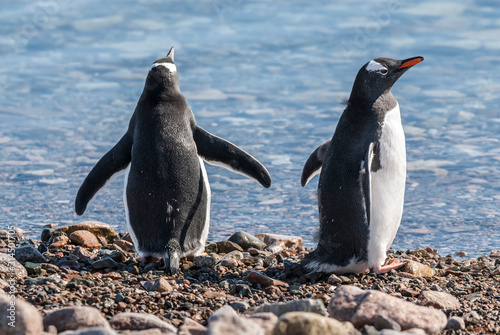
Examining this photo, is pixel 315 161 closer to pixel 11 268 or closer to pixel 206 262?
pixel 206 262

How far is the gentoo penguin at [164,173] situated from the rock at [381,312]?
148cm

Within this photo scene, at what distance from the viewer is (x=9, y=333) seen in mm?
3322

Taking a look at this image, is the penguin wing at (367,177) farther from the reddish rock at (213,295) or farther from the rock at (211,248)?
the rock at (211,248)

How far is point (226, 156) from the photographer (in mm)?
5711

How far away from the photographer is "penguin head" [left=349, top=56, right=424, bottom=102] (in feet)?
17.0

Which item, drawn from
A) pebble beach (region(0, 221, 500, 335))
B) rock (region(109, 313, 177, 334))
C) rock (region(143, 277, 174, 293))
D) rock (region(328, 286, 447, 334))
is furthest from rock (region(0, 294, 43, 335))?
rock (region(328, 286, 447, 334))

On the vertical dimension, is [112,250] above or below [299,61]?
below

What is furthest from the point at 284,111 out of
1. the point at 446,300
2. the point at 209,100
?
the point at 446,300

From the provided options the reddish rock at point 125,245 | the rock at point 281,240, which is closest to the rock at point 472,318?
the rock at point 281,240

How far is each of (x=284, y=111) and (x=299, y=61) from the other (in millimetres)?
2831

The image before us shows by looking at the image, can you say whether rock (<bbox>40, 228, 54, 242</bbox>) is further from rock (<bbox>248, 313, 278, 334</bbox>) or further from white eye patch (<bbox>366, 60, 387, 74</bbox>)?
rock (<bbox>248, 313, 278, 334</bbox>)

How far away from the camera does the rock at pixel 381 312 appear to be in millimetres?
3787

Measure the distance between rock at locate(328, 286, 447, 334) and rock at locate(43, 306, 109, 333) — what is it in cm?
108

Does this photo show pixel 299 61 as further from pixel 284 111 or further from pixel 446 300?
pixel 446 300
